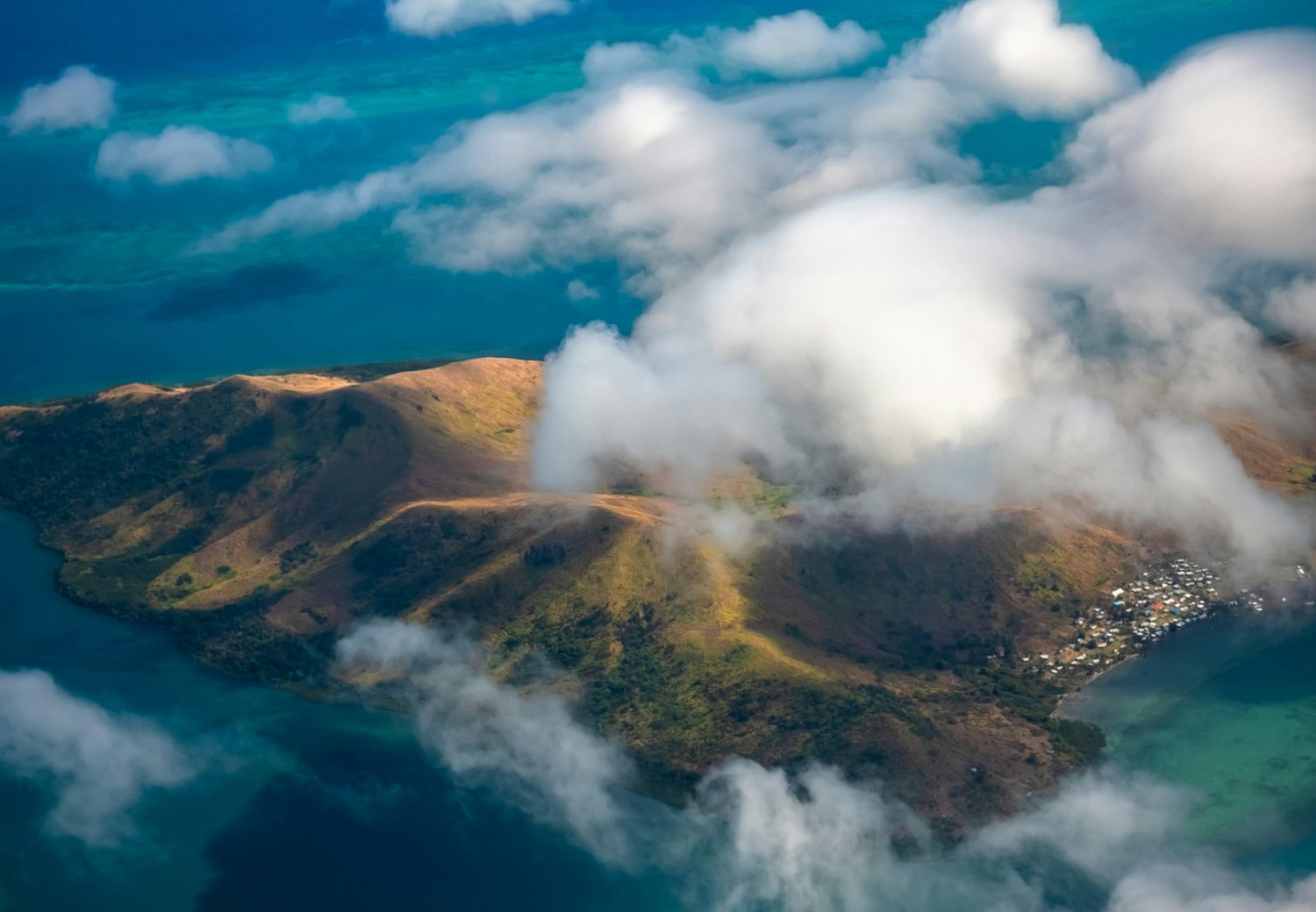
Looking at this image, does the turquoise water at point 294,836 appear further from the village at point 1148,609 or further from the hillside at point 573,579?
the village at point 1148,609

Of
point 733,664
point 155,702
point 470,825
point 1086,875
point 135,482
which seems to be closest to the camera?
point 1086,875

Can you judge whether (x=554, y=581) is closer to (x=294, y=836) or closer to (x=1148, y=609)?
(x=294, y=836)

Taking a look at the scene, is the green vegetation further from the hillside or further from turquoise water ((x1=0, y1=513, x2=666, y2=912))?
turquoise water ((x1=0, y1=513, x2=666, y2=912))

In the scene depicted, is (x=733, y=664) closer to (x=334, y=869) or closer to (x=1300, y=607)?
(x=334, y=869)

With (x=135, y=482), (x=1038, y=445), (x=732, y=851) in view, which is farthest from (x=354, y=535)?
(x=1038, y=445)

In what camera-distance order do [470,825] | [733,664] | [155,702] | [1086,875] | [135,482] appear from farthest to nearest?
[135,482] < [155,702] < [733,664] < [470,825] < [1086,875]

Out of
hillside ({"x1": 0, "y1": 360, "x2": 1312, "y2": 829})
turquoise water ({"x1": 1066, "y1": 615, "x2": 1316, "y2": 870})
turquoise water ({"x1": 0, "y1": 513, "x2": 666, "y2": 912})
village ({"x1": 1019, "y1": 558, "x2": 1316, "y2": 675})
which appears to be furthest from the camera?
village ({"x1": 1019, "y1": 558, "x2": 1316, "y2": 675})

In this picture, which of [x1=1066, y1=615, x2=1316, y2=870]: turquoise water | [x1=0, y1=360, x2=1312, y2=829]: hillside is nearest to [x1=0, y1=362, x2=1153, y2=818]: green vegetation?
[x1=0, y1=360, x2=1312, y2=829]: hillside

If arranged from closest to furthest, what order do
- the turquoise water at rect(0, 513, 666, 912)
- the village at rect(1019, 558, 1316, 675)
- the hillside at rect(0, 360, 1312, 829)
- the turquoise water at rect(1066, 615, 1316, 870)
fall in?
the turquoise water at rect(0, 513, 666, 912)
the turquoise water at rect(1066, 615, 1316, 870)
the hillside at rect(0, 360, 1312, 829)
the village at rect(1019, 558, 1316, 675)
